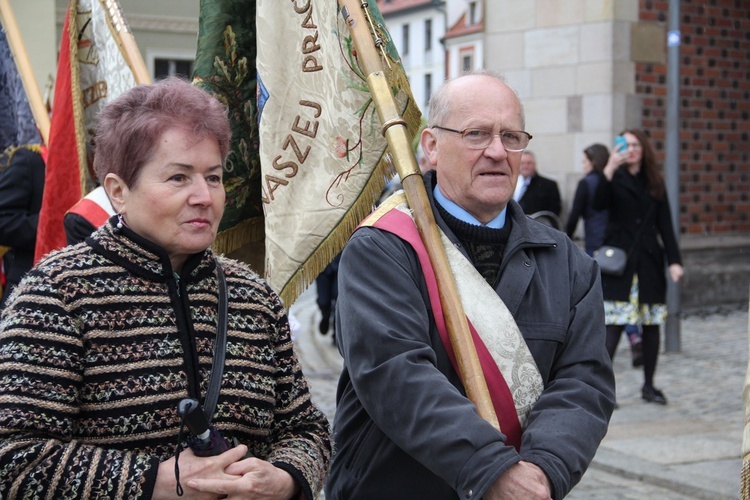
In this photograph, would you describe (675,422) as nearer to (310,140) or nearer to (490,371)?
(310,140)

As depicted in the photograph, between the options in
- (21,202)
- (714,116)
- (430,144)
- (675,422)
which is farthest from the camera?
(714,116)

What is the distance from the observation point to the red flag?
479cm

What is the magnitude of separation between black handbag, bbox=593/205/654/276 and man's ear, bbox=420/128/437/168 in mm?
4853

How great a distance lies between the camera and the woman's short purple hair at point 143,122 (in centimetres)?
240

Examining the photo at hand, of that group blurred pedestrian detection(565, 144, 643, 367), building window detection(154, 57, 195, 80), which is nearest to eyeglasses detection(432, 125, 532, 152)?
blurred pedestrian detection(565, 144, 643, 367)

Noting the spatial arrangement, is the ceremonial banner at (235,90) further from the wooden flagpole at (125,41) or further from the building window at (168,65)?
the building window at (168,65)

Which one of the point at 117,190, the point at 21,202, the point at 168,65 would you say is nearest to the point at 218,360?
the point at 117,190

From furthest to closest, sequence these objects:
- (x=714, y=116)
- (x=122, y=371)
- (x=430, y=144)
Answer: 1. (x=714, y=116)
2. (x=430, y=144)
3. (x=122, y=371)

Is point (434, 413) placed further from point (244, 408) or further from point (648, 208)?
point (648, 208)

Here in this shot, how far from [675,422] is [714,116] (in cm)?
621

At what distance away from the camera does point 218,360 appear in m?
2.40

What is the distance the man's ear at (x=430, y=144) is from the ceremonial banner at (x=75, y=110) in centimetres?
202

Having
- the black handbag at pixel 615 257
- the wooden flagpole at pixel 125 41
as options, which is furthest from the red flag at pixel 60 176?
the black handbag at pixel 615 257

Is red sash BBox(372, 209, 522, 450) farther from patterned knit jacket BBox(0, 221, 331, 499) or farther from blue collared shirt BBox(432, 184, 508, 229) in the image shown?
patterned knit jacket BBox(0, 221, 331, 499)
